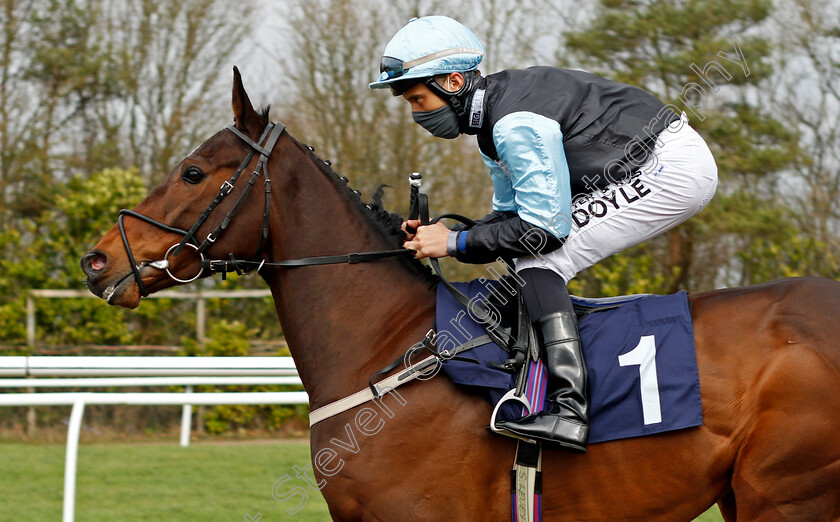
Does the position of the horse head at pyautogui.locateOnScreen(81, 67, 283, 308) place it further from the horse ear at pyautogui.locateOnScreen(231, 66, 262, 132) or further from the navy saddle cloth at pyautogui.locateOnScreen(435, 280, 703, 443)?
the navy saddle cloth at pyautogui.locateOnScreen(435, 280, 703, 443)

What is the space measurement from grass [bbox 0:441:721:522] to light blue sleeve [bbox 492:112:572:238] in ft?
10.1

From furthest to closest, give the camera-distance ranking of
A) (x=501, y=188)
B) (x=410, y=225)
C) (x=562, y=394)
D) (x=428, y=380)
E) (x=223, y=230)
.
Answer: (x=501, y=188), (x=410, y=225), (x=223, y=230), (x=428, y=380), (x=562, y=394)

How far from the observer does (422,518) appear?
2.78 metres

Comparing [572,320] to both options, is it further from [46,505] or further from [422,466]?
[46,505]

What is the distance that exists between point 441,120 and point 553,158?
1.64 feet

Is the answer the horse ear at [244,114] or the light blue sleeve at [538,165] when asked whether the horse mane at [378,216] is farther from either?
the light blue sleeve at [538,165]

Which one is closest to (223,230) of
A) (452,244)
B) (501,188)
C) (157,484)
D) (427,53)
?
(452,244)

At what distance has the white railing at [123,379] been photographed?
471 cm

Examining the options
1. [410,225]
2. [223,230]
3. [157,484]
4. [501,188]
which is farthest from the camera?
[157,484]

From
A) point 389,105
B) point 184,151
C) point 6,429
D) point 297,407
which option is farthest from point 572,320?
point 184,151

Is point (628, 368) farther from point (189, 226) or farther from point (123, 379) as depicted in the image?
point (123, 379)

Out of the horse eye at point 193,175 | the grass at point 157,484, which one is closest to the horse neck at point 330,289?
the horse eye at point 193,175

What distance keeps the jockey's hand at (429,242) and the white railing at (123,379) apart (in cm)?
244

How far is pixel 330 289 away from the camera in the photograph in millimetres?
3133
